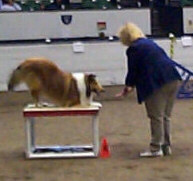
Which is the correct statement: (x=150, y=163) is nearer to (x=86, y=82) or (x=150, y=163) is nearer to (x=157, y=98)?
(x=157, y=98)

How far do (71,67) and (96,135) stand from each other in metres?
6.85

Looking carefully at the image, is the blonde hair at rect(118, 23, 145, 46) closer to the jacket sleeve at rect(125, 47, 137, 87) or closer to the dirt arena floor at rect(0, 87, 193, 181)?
the jacket sleeve at rect(125, 47, 137, 87)

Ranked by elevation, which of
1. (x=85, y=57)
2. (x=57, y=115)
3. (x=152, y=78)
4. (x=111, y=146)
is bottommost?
(x=111, y=146)

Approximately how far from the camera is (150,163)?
10.3 metres

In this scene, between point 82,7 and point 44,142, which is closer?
point 44,142

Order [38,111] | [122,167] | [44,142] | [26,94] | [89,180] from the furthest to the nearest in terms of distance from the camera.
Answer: [26,94] → [44,142] → [38,111] → [122,167] → [89,180]

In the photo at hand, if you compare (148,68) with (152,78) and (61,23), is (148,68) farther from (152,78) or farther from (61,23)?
(61,23)

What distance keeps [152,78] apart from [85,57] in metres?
7.15

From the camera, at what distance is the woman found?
10.4 m

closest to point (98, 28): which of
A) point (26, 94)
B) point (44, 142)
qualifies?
point (26, 94)

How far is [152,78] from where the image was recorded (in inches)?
411

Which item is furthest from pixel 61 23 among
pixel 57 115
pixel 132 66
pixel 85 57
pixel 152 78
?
pixel 152 78

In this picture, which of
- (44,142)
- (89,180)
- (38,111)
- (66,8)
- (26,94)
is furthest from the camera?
(66,8)

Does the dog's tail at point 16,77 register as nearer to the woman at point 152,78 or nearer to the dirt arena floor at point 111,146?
the dirt arena floor at point 111,146
